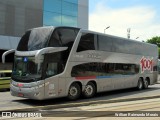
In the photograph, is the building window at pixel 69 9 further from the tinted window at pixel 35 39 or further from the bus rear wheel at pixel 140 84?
the tinted window at pixel 35 39

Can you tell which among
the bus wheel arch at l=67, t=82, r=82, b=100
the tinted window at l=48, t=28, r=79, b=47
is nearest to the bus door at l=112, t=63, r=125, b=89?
the bus wheel arch at l=67, t=82, r=82, b=100

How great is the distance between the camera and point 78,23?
149ft

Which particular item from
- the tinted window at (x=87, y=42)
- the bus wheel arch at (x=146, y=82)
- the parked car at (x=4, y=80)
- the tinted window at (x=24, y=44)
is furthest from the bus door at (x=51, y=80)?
the bus wheel arch at (x=146, y=82)

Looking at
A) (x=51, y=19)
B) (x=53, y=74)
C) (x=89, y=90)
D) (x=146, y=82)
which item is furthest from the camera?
(x=51, y=19)

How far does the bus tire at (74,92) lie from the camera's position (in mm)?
17197

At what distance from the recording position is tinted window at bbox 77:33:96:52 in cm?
1784

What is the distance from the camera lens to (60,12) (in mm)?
43125

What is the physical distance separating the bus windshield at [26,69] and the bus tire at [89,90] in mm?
3753

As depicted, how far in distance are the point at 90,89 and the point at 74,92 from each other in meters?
1.50

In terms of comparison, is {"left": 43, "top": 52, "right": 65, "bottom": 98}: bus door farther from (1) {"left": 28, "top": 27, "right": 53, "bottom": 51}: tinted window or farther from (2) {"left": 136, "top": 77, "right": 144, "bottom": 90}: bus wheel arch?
(2) {"left": 136, "top": 77, "right": 144, "bottom": 90}: bus wheel arch

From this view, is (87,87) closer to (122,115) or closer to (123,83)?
(123,83)

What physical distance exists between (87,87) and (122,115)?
681 cm

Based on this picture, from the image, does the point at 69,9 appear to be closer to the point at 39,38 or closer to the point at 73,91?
the point at 73,91

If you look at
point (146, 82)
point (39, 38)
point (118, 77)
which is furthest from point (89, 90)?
point (146, 82)
